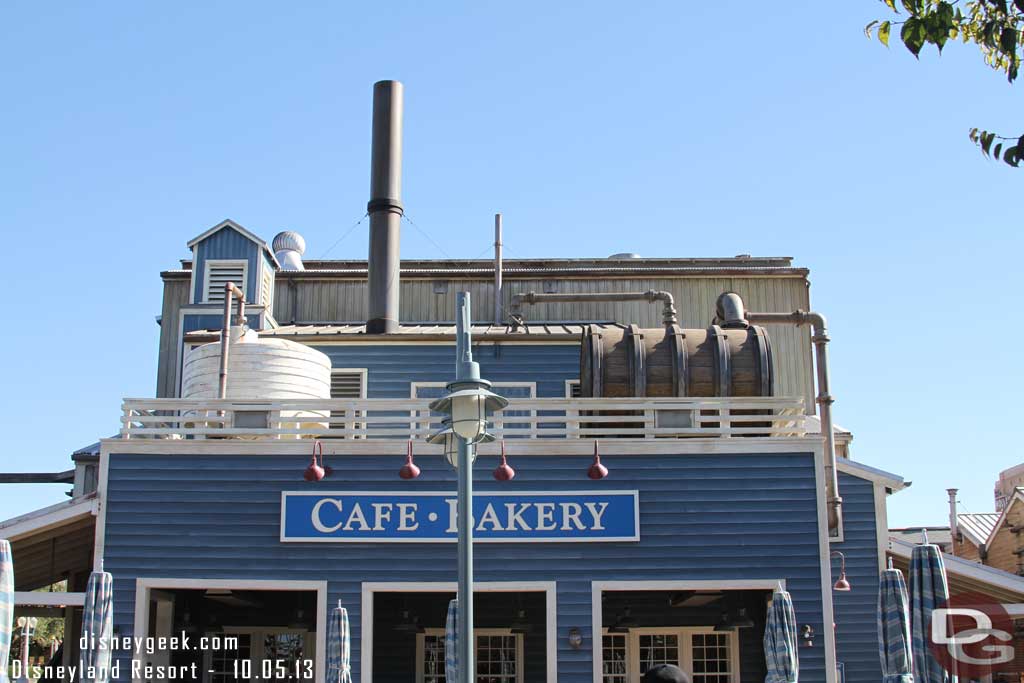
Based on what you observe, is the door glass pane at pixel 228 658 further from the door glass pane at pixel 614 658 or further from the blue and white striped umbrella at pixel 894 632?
the blue and white striped umbrella at pixel 894 632

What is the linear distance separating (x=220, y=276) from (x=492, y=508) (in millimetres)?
10634

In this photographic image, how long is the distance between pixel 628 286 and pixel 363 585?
12249mm

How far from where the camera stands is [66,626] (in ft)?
66.0

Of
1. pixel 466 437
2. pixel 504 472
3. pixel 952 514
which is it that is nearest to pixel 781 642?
pixel 504 472

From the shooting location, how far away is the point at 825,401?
59.8ft

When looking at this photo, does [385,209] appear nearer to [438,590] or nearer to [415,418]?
[415,418]

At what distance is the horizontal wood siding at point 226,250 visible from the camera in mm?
23516

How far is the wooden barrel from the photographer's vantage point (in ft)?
56.9

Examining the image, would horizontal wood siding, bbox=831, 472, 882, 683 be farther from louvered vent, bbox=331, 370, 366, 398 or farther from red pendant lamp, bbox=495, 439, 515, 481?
louvered vent, bbox=331, 370, 366, 398

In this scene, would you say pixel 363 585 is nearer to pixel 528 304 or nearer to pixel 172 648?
pixel 172 648

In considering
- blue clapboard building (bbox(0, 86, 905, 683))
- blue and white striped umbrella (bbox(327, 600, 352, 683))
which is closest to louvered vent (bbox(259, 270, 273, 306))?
blue clapboard building (bbox(0, 86, 905, 683))

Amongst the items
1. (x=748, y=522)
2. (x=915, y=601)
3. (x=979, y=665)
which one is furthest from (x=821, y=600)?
(x=979, y=665)

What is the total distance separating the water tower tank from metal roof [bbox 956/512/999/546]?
2037cm

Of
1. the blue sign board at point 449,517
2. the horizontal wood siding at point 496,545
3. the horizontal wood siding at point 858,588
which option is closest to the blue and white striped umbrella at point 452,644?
the horizontal wood siding at point 496,545
